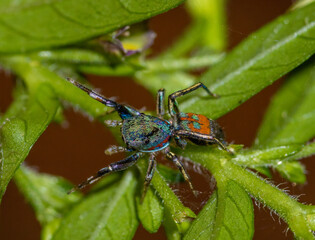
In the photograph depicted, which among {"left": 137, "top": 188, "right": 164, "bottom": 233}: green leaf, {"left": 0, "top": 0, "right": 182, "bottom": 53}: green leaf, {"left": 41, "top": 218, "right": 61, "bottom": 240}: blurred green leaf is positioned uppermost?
{"left": 0, "top": 0, "right": 182, "bottom": 53}: green leaf

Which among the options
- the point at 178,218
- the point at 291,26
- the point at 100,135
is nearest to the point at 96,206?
the point at 178,218

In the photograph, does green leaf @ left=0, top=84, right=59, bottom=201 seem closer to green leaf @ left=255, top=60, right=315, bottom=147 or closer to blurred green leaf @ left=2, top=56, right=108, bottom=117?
Answer: blurred green leaf @ left=2, top=56, right=108, bottom=117

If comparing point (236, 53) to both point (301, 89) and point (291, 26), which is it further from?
point (301, 89)

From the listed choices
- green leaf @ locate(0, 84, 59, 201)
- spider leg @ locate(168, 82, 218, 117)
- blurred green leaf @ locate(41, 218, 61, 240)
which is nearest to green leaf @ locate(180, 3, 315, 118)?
spider leg @ locate(168, 82, 218, 117)

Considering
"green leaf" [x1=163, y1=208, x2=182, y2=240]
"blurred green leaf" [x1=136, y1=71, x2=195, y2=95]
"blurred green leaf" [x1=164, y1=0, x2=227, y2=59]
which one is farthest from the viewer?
"blurred green leaf" [x1=164, y1=0, x2=227, y2=59]

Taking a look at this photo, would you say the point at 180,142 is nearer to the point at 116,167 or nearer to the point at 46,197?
the point at 116,167

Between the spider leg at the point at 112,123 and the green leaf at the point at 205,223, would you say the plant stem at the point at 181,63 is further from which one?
the green leaf at the point at 205,223

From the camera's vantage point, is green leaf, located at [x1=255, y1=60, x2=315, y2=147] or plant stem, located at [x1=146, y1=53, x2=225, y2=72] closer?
green leaf, located at [x1=255, y1=60, x2=315, y2=147]
